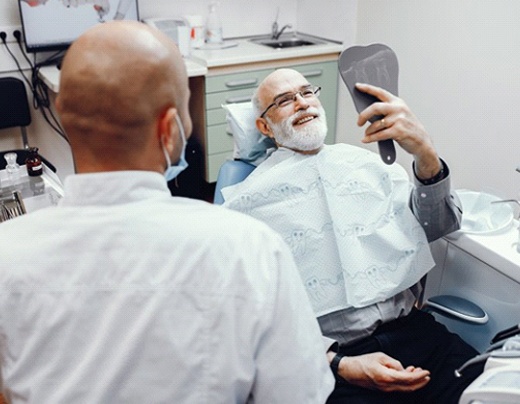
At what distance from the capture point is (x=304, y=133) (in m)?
1.88

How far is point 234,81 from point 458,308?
2246 mm

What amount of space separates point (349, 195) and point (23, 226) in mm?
1139

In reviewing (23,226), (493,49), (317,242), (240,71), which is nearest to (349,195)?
(317,242)

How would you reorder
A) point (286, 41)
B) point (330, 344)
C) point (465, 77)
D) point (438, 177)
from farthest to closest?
point (286, 41), point (465, 77), point (438, 177), point (330, 344)

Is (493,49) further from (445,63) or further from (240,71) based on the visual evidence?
(240,71)

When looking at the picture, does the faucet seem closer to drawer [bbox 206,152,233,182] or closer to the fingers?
drawer [bbox 206,152,233,182]

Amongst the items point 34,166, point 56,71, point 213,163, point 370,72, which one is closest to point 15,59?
point 56,71

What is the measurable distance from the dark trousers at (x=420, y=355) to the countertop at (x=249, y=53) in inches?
85.0

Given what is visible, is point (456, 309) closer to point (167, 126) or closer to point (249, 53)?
point (167, 126)

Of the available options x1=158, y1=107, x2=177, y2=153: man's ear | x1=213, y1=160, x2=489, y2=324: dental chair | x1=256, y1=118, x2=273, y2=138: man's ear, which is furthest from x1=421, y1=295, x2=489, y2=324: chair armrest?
x1=158, y1=107, x2=177, y2=153: man's ear

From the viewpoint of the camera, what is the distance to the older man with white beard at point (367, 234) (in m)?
1.52

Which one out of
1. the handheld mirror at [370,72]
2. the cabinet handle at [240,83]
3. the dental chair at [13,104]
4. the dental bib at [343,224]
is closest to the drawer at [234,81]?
the cabinet handle at [240,83]

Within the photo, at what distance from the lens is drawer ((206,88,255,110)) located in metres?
3.44

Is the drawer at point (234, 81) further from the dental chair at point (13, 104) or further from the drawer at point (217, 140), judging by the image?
the dental chair at point (13, 104)
